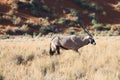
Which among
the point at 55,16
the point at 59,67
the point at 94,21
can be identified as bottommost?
the point at 94,21

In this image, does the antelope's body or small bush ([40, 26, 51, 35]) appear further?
small bush ([40, 26, 51, 35])

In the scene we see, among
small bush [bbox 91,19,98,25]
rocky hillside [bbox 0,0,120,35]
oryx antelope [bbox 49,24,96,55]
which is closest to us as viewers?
oryx antelope [bbox 49,24,96,55]

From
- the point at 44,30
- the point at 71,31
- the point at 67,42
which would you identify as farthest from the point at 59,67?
the point at 44,30

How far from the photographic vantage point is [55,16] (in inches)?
1645

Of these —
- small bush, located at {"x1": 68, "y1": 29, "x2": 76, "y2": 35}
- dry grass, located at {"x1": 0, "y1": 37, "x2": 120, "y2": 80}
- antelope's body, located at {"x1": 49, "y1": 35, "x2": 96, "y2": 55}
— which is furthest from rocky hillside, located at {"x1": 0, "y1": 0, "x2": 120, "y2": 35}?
dry grass, located at {"x1": 0, "y1": 37, "x2": 120, "y2": 80}

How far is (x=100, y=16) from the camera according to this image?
44594 mm

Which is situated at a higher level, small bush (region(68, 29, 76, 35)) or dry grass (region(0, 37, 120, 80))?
dry grass (region(0, 37, 120, 80))

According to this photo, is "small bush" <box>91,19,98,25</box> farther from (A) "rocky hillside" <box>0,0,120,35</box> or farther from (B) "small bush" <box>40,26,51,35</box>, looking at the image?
(B) "small bush" <box>40,26,51,35</box>

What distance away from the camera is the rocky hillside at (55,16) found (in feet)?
123

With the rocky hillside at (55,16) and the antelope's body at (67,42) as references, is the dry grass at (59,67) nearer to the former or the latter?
the antelope's body at (67,42)

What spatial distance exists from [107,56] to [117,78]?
352 cm

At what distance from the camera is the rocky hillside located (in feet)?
123

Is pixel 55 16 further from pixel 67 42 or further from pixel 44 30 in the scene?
pixel 67 42

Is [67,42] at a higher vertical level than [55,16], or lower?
higher
